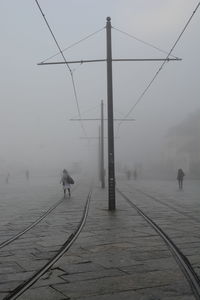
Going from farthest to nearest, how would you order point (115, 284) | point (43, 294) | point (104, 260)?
point (104, 260) → point (115, 284) → point (43, 294)

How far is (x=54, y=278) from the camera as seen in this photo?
23.0 feet

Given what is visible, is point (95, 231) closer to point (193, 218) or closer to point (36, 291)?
point (193, 218)

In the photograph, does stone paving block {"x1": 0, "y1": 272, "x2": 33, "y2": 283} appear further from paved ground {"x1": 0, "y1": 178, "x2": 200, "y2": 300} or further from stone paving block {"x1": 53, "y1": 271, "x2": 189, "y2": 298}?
stone paving block {"x1": 53, "y1": 271, "x2": 189, "y2": 298}

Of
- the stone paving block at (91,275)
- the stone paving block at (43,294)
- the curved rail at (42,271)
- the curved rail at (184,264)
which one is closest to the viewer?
the stone paving block at (43,294)

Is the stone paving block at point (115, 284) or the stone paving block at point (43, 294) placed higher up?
the stone paving block at point (115, 284)

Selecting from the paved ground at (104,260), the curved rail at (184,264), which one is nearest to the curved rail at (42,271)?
the paved ground at (104,260)

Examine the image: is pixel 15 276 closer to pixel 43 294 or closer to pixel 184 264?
pixel 43 294

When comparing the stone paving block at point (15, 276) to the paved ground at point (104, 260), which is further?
the stone paving block at point (15, 276)

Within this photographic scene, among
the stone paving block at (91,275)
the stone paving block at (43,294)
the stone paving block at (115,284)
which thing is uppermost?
the stone paving block at (91,275)

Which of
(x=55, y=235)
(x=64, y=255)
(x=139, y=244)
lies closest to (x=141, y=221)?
(x=55, y=235)

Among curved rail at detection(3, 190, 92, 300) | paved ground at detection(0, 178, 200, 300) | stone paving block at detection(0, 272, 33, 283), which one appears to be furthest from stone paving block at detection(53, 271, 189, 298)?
stone paving block at detection(0, 272, 33, 283)

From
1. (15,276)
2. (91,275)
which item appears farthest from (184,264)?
(15,276)

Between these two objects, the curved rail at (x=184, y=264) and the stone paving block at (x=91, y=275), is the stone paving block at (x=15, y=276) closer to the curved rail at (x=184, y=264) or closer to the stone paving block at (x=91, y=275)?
the stone paving block at (x=91, y=275)

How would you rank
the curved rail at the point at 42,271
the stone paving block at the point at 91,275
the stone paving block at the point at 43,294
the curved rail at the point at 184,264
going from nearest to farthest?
the stone paving block at the point at 43,294 → the curved rail at the point at 42,271 → the curved rail at the point at 184,264 → the stone paving block at the point at 91,275
